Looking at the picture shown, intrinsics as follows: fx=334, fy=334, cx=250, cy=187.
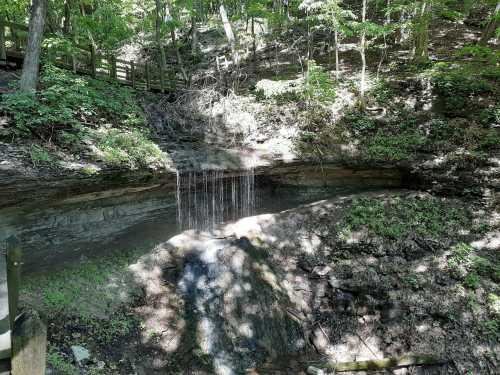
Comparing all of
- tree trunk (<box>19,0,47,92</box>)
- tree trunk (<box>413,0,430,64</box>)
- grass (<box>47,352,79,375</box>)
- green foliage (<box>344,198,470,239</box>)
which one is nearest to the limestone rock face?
grass (<box>47,352,79,375</box>)

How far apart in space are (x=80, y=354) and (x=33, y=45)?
7.66 m

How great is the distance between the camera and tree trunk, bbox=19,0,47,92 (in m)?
8.52

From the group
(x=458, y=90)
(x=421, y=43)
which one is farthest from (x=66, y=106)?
(x=421, y=43)

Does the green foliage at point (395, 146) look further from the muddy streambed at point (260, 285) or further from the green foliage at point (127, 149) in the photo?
the green foliage at point (127, 149)

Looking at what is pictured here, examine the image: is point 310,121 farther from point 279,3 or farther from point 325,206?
point 279,3

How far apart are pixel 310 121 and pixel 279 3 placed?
9.32 metres

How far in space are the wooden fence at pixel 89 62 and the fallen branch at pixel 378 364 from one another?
10684 millimetres

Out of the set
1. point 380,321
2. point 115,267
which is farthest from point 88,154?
point 380,321

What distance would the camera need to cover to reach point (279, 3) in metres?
17.1

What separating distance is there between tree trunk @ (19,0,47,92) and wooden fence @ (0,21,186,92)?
4.44 ft

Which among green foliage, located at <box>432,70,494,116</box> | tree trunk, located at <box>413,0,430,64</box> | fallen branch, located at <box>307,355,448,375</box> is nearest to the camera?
fallen branch, located at <box>307,355,448,375</box>

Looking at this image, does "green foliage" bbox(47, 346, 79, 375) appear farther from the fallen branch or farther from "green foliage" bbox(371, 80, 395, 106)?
"green foliage" bbox(371, 80, 395, 106)

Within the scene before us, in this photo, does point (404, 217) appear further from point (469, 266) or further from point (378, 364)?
point (378, 364)

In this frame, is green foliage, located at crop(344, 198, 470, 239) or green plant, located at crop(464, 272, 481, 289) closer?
green plant, located at crop(464, 272, 481, 289)
